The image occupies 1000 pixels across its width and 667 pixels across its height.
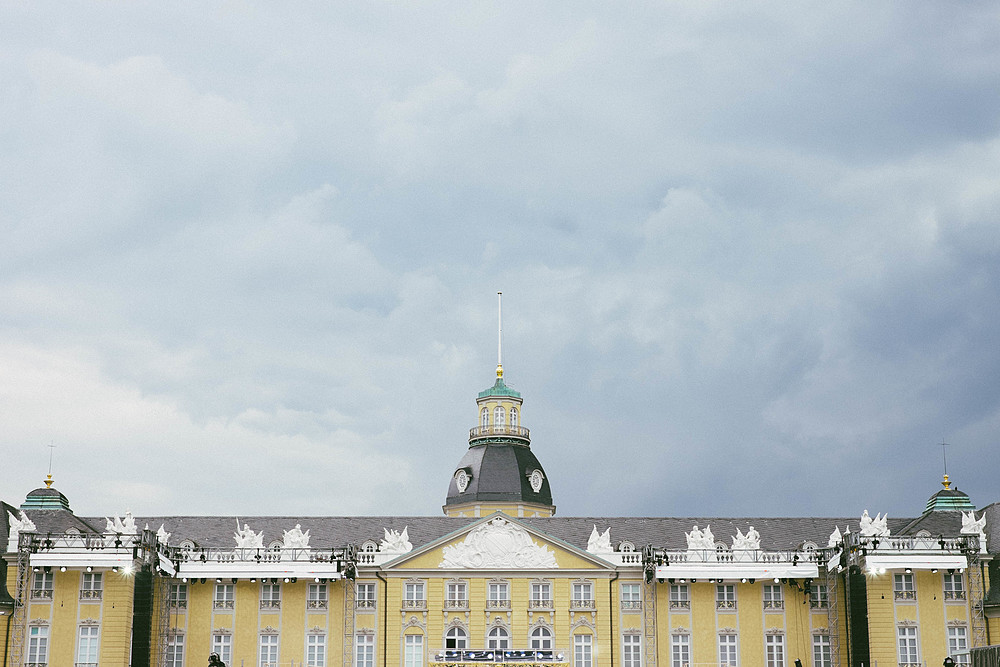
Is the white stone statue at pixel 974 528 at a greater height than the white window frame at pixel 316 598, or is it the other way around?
the white stone statue at pixel 974 528

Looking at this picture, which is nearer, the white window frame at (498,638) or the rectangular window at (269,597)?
the white window frame at (498,638)

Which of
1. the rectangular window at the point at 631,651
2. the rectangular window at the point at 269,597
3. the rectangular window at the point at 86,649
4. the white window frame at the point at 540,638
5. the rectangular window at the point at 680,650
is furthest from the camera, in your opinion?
the rectangular window at the point at 269,597

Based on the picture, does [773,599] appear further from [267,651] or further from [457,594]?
[267,651]

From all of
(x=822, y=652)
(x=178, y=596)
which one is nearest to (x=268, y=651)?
(x=178, y=596)

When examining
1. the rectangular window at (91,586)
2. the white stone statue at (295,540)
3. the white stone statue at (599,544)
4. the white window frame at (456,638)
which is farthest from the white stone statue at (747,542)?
the rectangular window at (91,586)

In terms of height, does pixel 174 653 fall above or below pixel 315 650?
below

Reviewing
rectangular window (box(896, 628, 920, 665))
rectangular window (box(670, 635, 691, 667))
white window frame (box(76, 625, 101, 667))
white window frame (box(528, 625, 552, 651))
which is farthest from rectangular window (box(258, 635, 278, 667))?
rectangular window (box(896, 628, 920, 665))

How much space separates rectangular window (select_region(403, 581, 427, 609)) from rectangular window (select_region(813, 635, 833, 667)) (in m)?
20.6

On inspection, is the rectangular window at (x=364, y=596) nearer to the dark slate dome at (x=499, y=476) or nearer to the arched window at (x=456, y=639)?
the arched window at (x=456, y=639)

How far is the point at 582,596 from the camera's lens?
2879 inches

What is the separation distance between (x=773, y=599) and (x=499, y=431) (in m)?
23.3

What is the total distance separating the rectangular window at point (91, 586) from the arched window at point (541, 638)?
73.1 ft

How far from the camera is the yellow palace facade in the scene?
69125mm

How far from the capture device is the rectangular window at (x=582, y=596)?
72812mm
